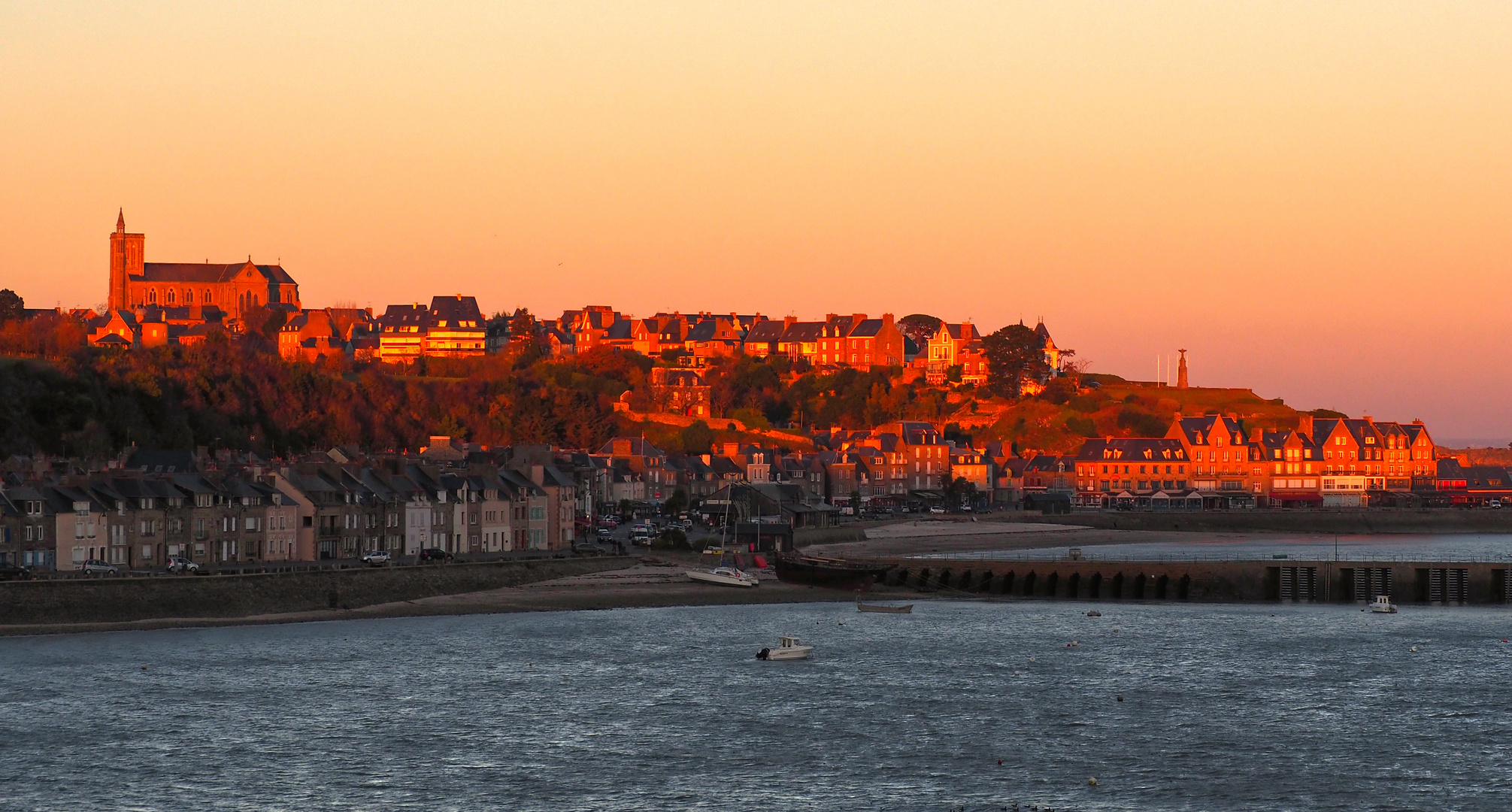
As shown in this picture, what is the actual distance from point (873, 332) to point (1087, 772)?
138 m

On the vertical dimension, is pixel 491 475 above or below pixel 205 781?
above

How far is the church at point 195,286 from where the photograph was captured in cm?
18600

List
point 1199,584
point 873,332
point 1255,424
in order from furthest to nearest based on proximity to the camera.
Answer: point 873,332 → point 1255,424 → point 1199,584

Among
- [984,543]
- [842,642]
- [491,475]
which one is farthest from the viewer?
[984,543]

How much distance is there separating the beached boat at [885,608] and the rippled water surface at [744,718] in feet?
Result: 13.7

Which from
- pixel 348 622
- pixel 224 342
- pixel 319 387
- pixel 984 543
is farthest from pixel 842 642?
pixel 224 342

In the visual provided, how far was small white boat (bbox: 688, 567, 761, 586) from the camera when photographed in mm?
72188

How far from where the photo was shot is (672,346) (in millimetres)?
180000

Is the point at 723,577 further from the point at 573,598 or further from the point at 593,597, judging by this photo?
the point at 573,598

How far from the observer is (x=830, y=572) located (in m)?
75.8

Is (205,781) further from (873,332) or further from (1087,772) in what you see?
(873,332)

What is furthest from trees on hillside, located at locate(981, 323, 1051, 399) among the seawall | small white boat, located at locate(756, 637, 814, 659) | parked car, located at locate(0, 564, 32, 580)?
parked car, located at locate(0, 564, 32, 580)

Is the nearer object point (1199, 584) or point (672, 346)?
point (1199, 584)

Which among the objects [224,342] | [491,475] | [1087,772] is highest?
[224,342]
